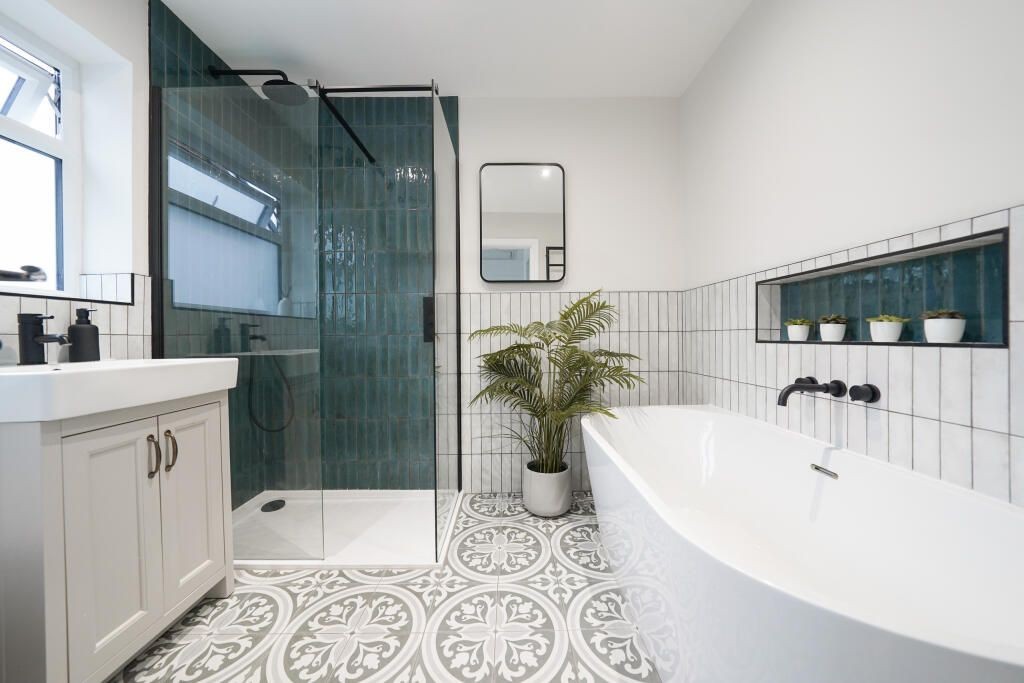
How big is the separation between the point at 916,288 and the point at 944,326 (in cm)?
20

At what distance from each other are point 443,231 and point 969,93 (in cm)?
188

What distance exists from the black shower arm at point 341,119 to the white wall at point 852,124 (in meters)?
1.92

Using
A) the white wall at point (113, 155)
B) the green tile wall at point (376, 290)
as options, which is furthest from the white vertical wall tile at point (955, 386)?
the white wall at point (113, 155)

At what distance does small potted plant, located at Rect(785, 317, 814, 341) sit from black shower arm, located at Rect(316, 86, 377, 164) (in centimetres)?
227

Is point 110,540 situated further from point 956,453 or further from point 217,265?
point 956,453

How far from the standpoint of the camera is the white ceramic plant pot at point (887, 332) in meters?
1.17

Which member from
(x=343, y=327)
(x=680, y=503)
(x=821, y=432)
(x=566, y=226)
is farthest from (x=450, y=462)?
(x=821, y=432)

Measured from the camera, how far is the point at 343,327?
2297 millimetres

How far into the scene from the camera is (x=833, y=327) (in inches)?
54.7

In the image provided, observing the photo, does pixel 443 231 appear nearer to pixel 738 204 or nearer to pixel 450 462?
pixel 450 462

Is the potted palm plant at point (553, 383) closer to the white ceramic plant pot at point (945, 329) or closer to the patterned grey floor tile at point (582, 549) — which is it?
the patterned grey floor tile at point (582, 549)

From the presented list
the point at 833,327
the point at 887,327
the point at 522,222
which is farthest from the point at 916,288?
the point at 522,222

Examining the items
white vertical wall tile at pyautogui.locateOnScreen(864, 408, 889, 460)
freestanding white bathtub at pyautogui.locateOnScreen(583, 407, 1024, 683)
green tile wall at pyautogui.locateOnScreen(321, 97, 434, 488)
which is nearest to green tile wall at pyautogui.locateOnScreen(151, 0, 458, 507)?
green tile wall at pyautogui.locateOnScreen(321, 97, 434, 488)

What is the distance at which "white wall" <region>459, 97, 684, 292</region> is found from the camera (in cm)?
243
